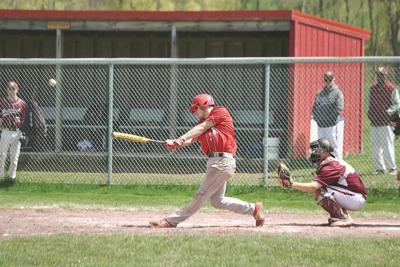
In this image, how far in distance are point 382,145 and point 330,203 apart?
4921 mm

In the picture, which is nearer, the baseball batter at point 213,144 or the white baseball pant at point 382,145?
the baseball batter at point 213,144

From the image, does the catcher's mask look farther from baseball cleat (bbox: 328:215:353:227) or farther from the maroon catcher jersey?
the maroon catcher jersey

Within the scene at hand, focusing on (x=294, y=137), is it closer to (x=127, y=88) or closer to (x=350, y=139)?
(x=350, y=139)

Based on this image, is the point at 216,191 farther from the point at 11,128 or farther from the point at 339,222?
the point at 11,128

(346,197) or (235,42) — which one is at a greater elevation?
(235,42)

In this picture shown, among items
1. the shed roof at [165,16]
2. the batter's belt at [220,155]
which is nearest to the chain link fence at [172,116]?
the shed roof at [165,16]

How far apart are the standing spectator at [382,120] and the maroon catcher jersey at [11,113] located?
606 centimetres

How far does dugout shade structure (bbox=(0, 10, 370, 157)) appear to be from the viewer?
54.4 ft

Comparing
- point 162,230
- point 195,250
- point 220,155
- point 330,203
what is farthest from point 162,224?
point 330,203

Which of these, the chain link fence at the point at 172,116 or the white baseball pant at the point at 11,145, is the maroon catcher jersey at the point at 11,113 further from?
the chain link fence at the point at 172,116

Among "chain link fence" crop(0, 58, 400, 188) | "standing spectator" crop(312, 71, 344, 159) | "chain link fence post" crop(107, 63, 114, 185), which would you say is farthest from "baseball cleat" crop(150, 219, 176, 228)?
"standing spectator" crop(312, 71, 344, 159)

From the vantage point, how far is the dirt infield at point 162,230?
1045 cm

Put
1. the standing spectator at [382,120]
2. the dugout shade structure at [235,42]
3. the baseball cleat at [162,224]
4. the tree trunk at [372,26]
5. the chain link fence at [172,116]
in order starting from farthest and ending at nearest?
the tree trunk at [372,26], the dugout shade structure at [235,42], the standing spectator at [382,120], the chain link fence at [172,116], the baseball cleat at [162,224]

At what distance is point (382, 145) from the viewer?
15.4 metres
